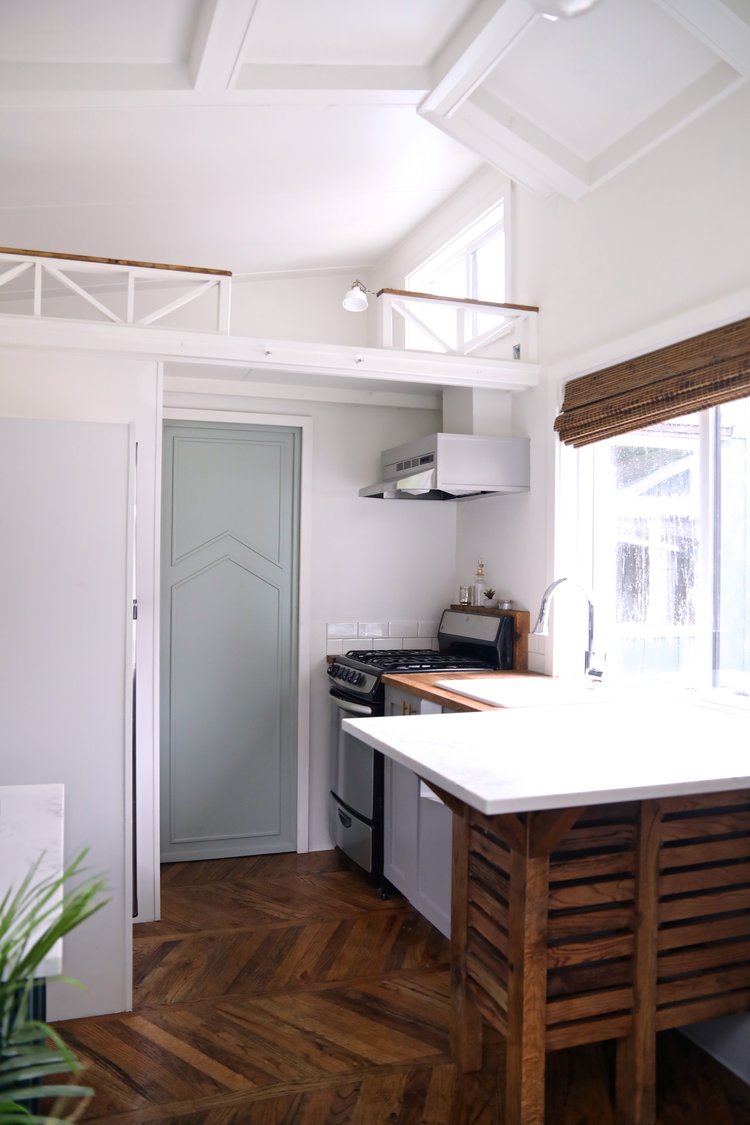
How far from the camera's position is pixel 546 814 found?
1933 mm

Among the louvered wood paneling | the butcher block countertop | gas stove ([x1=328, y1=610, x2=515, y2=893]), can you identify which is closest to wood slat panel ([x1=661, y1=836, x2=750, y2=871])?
the louvered wood paneling

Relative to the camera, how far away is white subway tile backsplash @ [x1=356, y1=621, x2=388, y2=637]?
4.52 metres

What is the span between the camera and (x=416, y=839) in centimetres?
346

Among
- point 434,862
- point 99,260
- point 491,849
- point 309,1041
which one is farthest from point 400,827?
point 99,260

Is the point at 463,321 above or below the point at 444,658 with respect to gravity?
above

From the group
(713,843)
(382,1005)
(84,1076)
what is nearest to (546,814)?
(713,843)

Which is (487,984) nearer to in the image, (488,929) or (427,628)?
(488,929)

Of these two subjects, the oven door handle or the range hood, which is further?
the oven door handle

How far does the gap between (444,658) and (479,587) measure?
39 cm

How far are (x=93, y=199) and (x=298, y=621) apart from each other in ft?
6.97

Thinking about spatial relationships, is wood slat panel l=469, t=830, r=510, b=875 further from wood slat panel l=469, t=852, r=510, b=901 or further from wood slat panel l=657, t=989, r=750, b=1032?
wood slat panel l=657, t=989, r=750, b=1032

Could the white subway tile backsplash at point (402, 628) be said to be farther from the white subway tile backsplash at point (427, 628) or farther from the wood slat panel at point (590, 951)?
the wood slat panel at point (590, 951)

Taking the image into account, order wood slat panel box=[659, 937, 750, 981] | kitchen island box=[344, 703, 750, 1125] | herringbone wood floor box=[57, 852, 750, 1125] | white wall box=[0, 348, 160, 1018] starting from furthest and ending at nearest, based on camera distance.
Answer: white wall box=[0, 348, 160, 1018] < herringbone wood floor box=[57, 852, 750, 1125] < wood slat panel box=[659, 937, 750, 981] < kitchen island box=[344, 703, 750, 1125]

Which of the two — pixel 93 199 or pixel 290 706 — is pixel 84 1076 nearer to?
pixel 290 706
